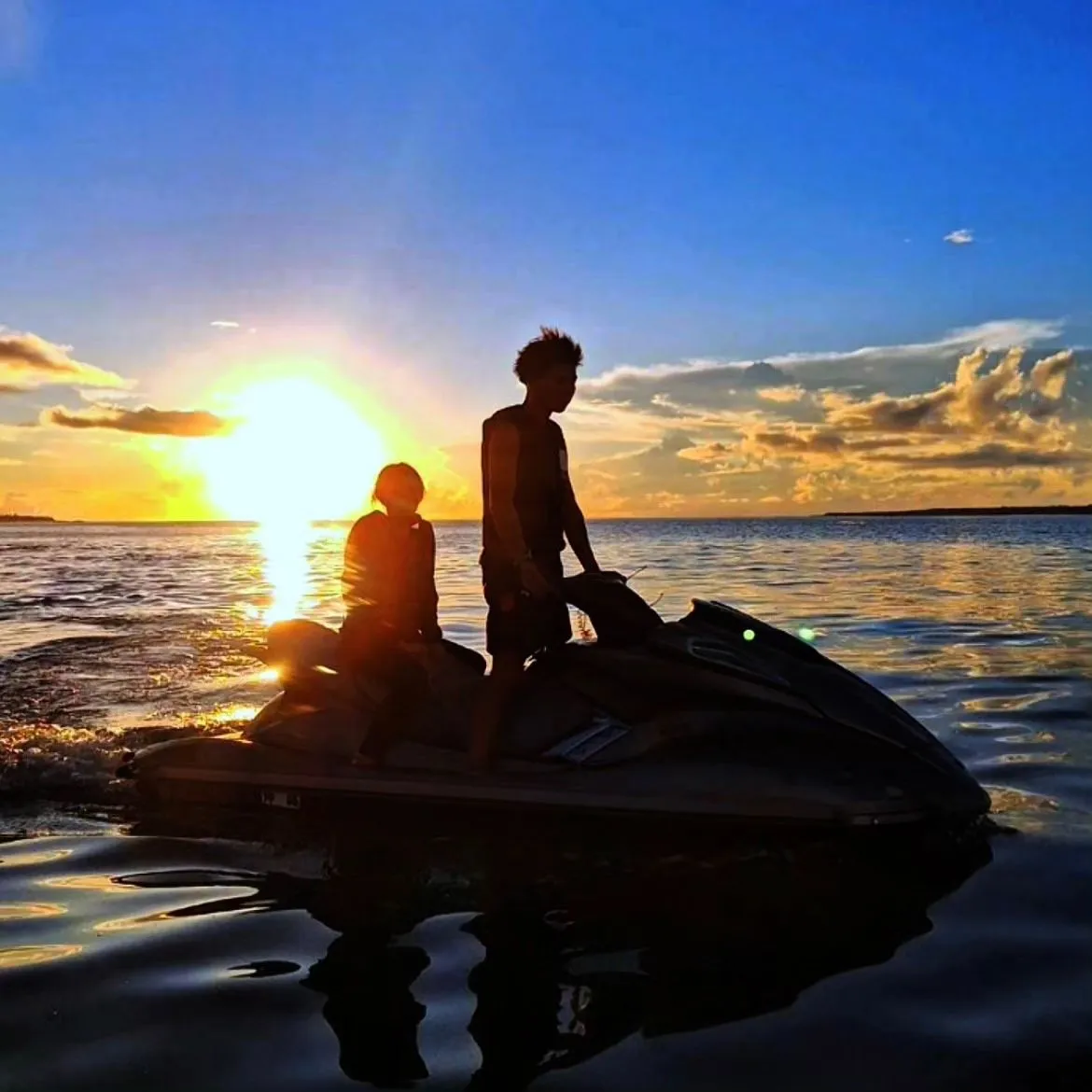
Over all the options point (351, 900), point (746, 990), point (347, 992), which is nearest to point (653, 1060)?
point (746, 990)

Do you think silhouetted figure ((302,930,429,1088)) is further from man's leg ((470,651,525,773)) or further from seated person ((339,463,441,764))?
seated person ((339,463,441,764))

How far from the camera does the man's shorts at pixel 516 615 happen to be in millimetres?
4867

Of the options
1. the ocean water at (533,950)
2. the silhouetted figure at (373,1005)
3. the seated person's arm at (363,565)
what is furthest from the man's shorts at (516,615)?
the silhouetted figure at (373,1005)

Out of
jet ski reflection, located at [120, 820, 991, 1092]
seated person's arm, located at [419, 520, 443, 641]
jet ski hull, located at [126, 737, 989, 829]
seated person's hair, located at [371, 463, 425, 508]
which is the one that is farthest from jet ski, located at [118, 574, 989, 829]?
seated person's hair, located at [371, 463, 425, 508]

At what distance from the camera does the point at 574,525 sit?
5.37 meters

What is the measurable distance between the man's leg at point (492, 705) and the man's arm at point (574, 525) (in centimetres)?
63

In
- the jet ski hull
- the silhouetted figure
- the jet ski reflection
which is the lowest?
the silhouetted figure

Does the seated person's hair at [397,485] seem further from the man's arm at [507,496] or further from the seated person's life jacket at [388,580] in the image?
the man's arm at [507,496]

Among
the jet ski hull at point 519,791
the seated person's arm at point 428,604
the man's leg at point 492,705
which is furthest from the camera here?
the seated person's arm at point 428,604

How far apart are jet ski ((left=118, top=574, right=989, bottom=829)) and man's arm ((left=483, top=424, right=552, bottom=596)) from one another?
0.25 meters

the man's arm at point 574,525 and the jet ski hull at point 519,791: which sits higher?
the man's arm at point 574,525

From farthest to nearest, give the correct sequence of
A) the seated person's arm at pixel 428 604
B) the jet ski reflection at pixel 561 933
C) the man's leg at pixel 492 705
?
the seated person's arm at pixel 428 604 → the man's leg at pixel 492 705 → the jet ski reflection at pixel 561 933

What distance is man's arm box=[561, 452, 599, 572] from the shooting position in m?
5.21

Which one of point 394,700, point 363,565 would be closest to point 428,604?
point 363,565
